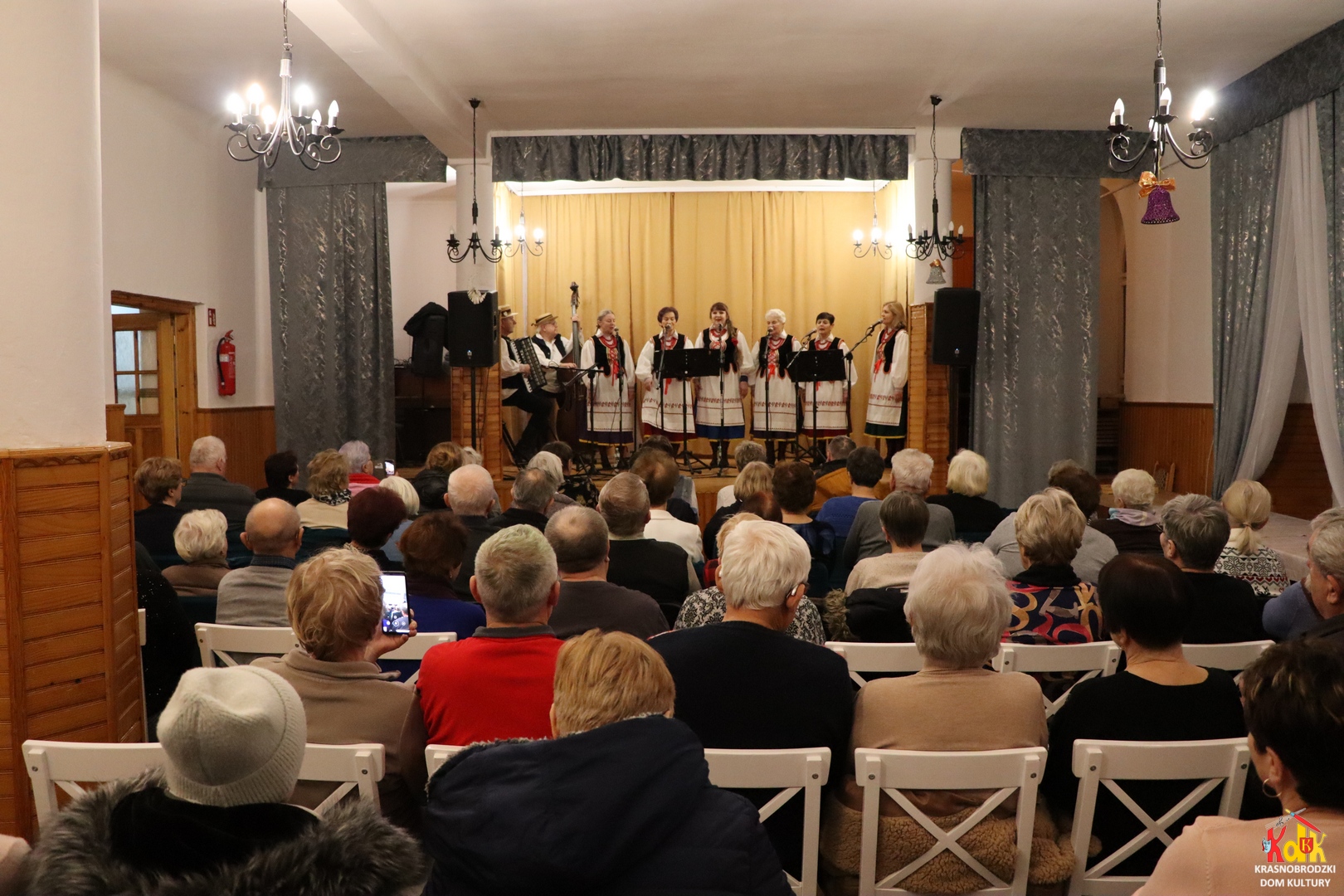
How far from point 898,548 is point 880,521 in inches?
14.9

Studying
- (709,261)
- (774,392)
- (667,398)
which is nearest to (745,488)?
(667,398)

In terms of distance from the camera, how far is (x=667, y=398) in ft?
29.9

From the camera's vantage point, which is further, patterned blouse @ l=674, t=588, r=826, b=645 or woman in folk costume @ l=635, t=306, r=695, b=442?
woman in folk costume @ l=635, t=306, r=695, b=442

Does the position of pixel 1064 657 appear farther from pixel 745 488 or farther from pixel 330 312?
pixel 330 312

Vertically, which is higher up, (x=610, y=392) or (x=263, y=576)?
(x=610, y=392)

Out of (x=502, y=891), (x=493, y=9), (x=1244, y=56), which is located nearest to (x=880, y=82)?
(x=1244, y=56)

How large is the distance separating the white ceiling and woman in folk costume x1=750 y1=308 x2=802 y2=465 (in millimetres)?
1793

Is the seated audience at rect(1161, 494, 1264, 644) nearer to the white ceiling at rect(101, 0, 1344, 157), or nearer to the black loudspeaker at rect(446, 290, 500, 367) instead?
the white ceiling at rect(101, 0, 1344, 157)

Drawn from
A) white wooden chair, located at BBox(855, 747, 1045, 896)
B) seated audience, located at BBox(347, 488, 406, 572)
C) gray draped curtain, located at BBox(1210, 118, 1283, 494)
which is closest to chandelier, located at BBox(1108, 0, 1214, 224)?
gray draped curtain, located at BBox(1210, 118, 1283, 494)

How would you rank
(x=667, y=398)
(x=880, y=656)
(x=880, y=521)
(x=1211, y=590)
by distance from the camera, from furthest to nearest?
(x=667, y=398) < (x=880, y=521) < (x=1211, y=590) < (x=880, y=656)

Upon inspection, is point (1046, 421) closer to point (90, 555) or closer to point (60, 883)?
point (90, 555)

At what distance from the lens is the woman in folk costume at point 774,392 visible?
29.2 feet

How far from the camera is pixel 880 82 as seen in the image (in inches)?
283

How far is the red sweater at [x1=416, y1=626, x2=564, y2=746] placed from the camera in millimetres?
1907
